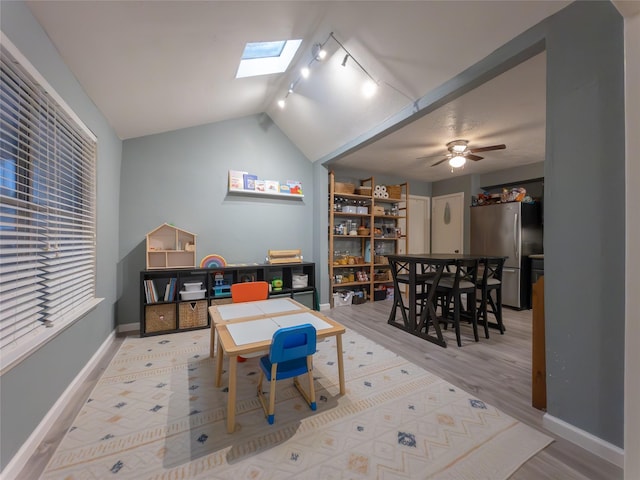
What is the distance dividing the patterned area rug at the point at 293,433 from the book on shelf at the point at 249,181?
8.26ft

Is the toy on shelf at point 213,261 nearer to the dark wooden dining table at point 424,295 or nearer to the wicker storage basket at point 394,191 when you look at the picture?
the dark wooden dining table at point 424,295

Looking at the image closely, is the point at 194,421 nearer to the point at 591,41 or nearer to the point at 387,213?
the point at 591,41

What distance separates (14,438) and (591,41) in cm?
356

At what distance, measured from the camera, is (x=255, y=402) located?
72.3 inches

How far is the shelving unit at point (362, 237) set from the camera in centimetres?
452

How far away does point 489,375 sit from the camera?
2.18 meters

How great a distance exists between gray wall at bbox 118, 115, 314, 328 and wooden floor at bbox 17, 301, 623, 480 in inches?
50.2

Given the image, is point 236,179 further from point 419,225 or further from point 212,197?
point 419,225

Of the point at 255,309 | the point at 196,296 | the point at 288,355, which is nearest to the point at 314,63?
the point at 255,309

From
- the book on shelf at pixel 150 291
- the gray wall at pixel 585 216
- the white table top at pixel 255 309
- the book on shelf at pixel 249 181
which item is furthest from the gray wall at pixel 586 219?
the book on shelf at pixel 150 291

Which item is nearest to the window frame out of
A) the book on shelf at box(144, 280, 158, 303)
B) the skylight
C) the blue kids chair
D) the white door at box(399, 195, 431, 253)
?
the book on shelf at box(144, 280, 158, 303)

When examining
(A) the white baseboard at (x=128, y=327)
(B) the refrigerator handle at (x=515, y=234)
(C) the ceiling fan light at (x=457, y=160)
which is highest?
(C) the ceiling fan light at (x=457, y=160)

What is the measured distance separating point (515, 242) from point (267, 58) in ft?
14.4

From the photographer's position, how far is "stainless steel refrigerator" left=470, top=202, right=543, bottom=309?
4105 millimetres
